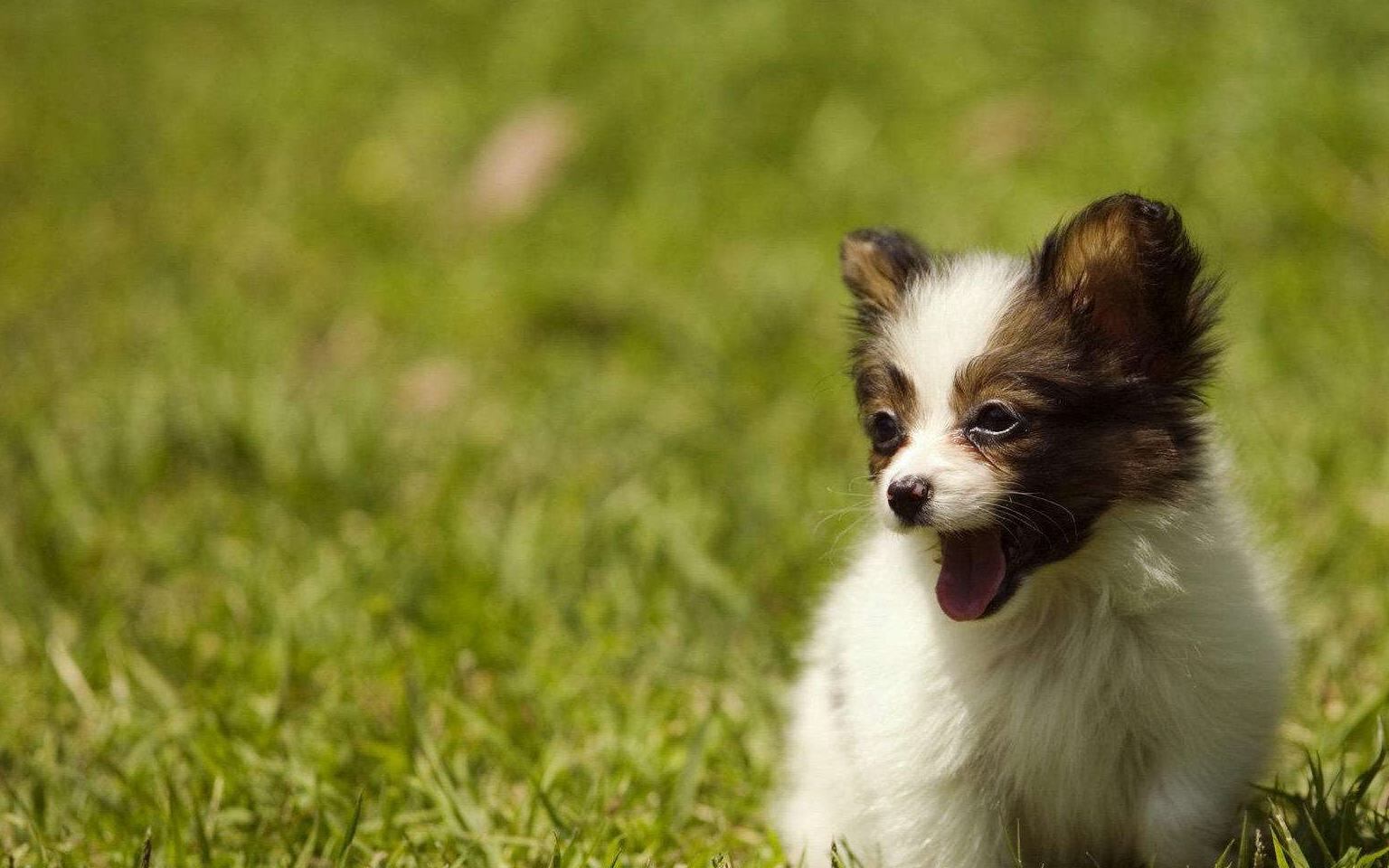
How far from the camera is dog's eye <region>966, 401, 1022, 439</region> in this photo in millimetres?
2760

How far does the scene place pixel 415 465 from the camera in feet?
19.4

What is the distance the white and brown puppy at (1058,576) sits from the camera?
109 inches

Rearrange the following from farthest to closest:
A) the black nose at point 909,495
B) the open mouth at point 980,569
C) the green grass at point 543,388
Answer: the green grass at point 543,388
the open mouth at point 980,569
the black nose at point 909,495

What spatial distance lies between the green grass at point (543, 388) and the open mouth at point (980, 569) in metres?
0.59

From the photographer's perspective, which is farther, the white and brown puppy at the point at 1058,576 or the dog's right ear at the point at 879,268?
the dog's right ear at the point at 879,268

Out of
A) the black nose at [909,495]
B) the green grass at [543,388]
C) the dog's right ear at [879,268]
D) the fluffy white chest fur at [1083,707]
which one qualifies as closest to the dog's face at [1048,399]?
the black nose at [909,495]

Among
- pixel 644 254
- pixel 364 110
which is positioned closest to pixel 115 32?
pixel 364 110

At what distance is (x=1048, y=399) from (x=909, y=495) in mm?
323

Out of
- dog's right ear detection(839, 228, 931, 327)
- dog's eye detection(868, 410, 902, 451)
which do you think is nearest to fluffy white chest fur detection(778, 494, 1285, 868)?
dog's eye detection(868, 410, 902, 451)

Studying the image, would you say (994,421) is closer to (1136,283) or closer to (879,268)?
(1136,283)

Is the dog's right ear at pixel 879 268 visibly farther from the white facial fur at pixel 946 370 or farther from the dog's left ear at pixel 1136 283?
the dog's left ear at pixel 1136 283

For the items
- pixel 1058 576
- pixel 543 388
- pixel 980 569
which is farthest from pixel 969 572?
pixel 543 388

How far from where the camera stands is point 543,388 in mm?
6699

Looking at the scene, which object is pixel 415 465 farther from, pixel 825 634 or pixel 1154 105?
pixel 1154 105
